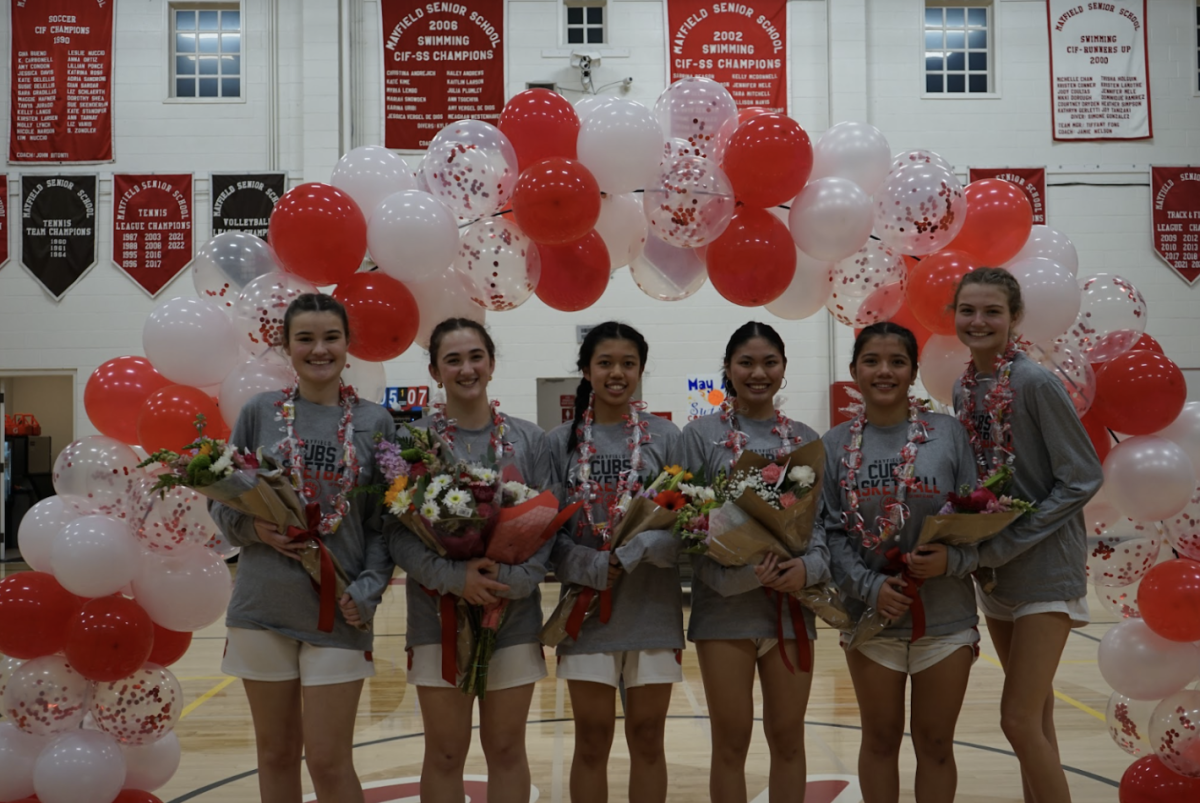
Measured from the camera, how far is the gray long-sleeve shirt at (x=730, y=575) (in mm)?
2754

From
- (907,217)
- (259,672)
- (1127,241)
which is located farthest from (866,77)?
(259,672)

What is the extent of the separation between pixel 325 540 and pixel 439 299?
111cm

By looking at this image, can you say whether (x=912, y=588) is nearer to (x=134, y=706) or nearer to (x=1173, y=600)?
(x=1173, y=600)

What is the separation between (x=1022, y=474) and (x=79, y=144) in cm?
1075

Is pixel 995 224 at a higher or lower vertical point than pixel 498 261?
higher

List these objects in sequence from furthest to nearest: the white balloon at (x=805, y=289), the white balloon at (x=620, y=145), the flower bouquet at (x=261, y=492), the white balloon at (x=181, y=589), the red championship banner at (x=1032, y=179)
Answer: the red championship banner at (x=1032, y=179), the white balloon at (x=805, y=289), the white balloon at (x=620, y=145), the white balloon at (x=181, y=589), the flower bouquet at (x=261, y=492)

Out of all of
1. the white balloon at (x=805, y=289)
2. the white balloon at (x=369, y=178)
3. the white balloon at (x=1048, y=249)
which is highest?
the white balloon at (x=369, y=178)

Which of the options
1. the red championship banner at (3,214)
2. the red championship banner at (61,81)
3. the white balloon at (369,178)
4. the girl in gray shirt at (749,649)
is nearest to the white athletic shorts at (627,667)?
the girl in gray shirt at (749,649)

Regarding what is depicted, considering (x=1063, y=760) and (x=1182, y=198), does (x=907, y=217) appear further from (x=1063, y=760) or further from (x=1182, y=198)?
(x=1182, y=198)

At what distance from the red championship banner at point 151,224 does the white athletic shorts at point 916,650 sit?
9.61 meters

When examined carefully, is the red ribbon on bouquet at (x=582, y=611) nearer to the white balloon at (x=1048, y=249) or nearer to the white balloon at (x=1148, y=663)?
the white balloon at (x=1148, y=663)

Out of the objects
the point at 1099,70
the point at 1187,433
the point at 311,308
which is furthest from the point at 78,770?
the point at 1099,70

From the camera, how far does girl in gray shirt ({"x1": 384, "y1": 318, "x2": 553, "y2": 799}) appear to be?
267 cm

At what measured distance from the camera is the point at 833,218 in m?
3.43
